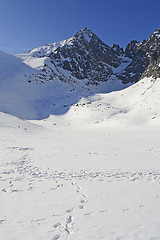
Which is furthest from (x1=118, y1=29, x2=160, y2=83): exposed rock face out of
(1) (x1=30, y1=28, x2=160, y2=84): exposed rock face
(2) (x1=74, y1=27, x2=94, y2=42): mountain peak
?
(2) (x1=74, y1=27, x2=94, y2=42): mountain peak

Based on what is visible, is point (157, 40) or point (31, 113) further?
point (157, 40)

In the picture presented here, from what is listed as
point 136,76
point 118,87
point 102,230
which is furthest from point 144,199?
point 136,76

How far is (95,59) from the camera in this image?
9450 centimetres

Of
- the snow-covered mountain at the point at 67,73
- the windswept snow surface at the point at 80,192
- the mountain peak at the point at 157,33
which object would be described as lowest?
the windswept snow surface at the point at 80,192

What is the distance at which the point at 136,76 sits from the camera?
271 feet

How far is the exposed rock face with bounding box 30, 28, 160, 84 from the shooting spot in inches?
3027

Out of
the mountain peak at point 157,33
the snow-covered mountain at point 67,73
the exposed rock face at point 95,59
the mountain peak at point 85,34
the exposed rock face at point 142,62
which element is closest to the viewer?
the snow-covered mountain at point 67,73

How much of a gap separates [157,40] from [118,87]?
46.9 meters

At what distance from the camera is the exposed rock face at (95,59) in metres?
76.9

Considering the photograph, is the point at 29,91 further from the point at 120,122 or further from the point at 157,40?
the point at 157,40

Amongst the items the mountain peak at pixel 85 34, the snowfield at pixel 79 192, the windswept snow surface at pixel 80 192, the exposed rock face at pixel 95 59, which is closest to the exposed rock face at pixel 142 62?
the exposed rock face at pixel 95 59

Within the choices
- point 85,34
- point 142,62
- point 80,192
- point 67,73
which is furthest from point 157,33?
point 80,192

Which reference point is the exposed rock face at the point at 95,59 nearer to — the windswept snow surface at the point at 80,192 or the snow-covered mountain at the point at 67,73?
the snow-covered mountain at the point at 67,73

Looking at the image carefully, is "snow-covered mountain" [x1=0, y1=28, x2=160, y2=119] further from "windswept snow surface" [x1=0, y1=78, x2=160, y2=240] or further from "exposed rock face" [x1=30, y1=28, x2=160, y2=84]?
"windswept snow surface" [x1=0, y1=78, x2=160, y2=240]
